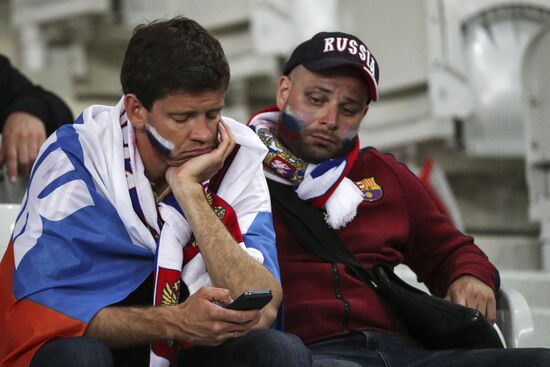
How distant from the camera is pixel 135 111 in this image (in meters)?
2.30

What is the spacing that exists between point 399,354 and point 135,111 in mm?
752

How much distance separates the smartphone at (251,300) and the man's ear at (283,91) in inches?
30.7

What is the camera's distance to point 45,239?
2158 millimetres

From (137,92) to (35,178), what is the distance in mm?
255

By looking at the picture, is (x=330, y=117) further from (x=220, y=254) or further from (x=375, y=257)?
(x=220, y=254)

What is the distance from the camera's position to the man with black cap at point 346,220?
8.21ft

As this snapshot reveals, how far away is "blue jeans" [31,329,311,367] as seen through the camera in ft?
6.45

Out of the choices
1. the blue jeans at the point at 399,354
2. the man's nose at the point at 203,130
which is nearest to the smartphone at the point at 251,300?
the blue jeans at the point at 399,354

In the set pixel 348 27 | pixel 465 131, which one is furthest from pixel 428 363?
pixel 348 27

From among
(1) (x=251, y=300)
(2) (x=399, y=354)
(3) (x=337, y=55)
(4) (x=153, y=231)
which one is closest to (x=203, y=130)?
(4) (x=153, y=231)

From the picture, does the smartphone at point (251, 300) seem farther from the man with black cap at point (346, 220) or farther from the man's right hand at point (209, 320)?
the man with black cap at point (346, 220)

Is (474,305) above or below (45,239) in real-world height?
below

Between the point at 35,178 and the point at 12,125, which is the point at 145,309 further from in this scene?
the point at 12,125

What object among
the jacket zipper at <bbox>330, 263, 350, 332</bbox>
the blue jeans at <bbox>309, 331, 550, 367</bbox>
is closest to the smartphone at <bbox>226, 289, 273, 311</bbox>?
the blue jeans at <bbox>309, 331, 550, 367</bbox>
